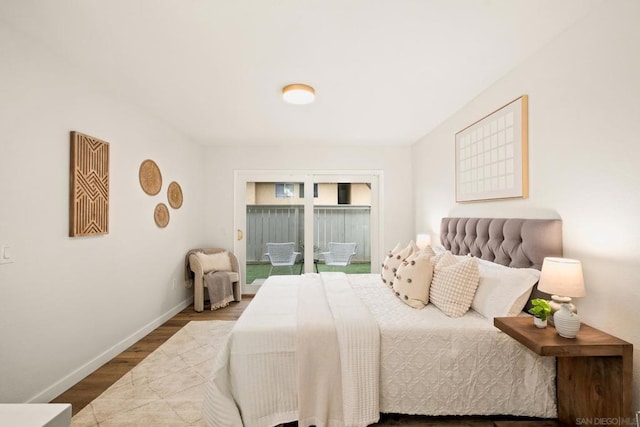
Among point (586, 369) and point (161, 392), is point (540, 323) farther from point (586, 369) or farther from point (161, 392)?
point (161, 392)

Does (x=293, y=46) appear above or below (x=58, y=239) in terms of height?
above

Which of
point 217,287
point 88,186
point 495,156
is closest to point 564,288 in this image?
point 495,156

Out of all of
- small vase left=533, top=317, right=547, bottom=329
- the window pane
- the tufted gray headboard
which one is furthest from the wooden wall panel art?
the tufted gray headboard

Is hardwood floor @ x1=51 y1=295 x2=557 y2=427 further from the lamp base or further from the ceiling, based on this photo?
the ceiling

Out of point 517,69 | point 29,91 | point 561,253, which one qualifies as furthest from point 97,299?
point 517,69

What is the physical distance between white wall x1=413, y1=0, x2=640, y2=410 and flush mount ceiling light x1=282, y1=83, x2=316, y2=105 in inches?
63.7

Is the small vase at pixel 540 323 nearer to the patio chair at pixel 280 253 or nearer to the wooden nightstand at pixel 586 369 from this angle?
the wooden nightstand at pixel 586 369

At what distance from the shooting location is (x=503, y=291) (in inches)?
72.0

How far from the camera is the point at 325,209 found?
15.4 feet

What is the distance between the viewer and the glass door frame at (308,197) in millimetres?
4559

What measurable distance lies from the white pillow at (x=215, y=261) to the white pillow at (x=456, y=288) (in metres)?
3.02

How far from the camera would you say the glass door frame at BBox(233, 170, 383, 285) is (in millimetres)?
4559

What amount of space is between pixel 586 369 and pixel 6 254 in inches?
132

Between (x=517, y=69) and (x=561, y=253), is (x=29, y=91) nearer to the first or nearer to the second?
(x=517, y=69)
